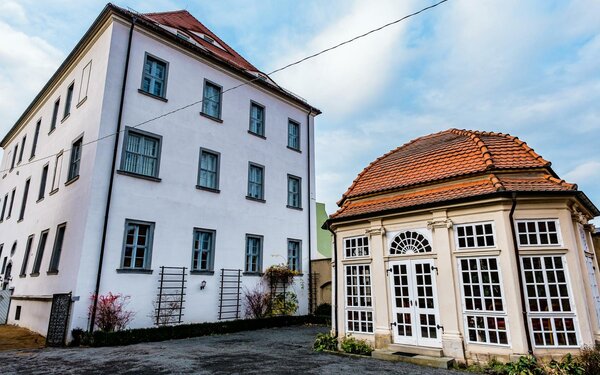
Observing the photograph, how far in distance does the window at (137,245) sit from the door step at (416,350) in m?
8.45

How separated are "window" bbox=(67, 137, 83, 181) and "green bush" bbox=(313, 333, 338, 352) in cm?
1067

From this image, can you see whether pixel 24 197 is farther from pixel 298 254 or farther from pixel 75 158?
pixel 298 254

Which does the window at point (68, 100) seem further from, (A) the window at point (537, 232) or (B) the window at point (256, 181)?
(A) the window at point (537, 232)

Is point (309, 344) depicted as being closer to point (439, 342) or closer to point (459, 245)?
point (439, 342)

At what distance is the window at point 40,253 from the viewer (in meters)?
14.5

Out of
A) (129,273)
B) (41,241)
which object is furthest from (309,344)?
(41,241)

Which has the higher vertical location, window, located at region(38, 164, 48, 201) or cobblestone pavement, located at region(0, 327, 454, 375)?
window, located at region(38, 164, 48, 201)

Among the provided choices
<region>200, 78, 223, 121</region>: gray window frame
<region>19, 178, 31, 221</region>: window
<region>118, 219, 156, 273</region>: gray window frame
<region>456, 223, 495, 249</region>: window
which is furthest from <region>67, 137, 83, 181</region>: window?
<region>456, 223, 495, 249</region>: window

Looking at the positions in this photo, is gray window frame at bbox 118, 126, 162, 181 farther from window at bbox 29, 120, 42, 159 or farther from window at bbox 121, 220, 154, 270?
window at bbox 29, 120, 42, 159

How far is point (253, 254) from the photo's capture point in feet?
53.3

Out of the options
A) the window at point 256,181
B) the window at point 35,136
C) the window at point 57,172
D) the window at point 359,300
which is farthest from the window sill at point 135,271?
the window at point 35,136

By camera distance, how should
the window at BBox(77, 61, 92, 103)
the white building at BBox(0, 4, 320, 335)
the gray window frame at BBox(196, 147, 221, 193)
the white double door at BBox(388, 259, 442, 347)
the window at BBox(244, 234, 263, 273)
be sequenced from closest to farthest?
the white double door at BBox(388, 259, 442, 347) → the white building at BBox(0, 4, 320, 335) → the window at BBox(77, 61, 92, 103) → the gray window frame at BBox(196, 147, 221, 193) → the window at BBox(244, 234, 263, 273)

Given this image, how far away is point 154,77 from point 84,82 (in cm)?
285

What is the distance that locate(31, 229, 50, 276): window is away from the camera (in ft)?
47.7
